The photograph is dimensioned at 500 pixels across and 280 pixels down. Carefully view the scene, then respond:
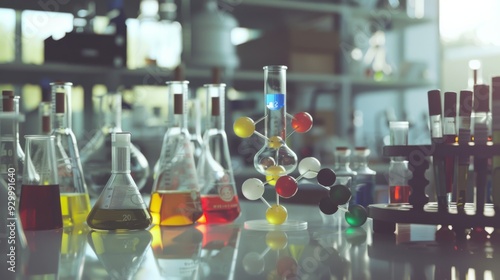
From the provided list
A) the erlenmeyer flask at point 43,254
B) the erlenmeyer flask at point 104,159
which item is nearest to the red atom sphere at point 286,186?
the erlenmeyer flask at point 43,254

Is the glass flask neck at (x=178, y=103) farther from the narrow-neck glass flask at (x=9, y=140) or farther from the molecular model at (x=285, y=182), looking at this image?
the narrow-neck glass flask at (x=9, y=140)

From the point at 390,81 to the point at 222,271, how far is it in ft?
11.2

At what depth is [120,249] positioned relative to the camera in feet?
2.60

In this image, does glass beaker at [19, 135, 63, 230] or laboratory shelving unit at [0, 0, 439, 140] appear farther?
laboratory shelving unit at [0, 0, 439, 140]

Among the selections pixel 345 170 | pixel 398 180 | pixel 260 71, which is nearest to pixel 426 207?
pixel 398 180

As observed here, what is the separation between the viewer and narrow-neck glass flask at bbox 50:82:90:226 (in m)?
1.04

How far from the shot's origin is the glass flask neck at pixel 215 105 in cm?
110

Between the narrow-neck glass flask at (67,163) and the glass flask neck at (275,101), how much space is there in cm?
33

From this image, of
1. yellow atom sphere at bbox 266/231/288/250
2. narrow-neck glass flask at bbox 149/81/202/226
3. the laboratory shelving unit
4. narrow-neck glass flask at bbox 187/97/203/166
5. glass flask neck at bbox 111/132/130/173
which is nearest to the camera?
yellow atom sphere at bbox 266/231/288/250

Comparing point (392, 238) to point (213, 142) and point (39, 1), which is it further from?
point (39, 1)

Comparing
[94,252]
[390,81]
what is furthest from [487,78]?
[94,252]

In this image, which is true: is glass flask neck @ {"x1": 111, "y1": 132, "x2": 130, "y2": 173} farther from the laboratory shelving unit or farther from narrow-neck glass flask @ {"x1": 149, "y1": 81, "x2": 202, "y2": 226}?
the laboratory shelving unit

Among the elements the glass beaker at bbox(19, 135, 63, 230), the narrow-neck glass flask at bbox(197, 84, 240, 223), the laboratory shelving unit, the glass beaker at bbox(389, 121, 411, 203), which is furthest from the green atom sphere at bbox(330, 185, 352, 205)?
the laboratory shelving unit

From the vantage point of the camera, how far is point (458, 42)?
13.6 feet
